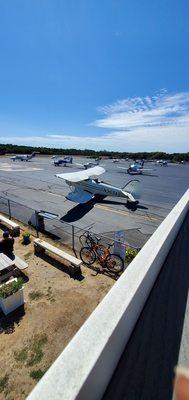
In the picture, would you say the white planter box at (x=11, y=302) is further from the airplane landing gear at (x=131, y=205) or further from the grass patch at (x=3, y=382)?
the airplane landing gear at (x=131, y=205)

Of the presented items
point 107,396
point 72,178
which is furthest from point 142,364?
point 72,178

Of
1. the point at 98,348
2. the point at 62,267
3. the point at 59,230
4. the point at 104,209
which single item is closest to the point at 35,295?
the point at 62,267

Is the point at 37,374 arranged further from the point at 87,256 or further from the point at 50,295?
the point at 87,256

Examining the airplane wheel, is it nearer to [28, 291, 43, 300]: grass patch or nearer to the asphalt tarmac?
the asphalt tarmac

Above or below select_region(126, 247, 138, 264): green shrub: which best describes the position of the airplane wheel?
below

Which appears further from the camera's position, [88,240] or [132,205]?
[132,205]

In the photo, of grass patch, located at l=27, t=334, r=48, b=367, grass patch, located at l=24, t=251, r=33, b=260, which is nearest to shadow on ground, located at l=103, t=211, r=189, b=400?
grass patch, located at l=27, t=334, r=48, b=367

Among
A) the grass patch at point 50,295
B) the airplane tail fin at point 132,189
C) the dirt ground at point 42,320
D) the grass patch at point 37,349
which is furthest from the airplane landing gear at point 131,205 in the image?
the grass patch at point 37,349
